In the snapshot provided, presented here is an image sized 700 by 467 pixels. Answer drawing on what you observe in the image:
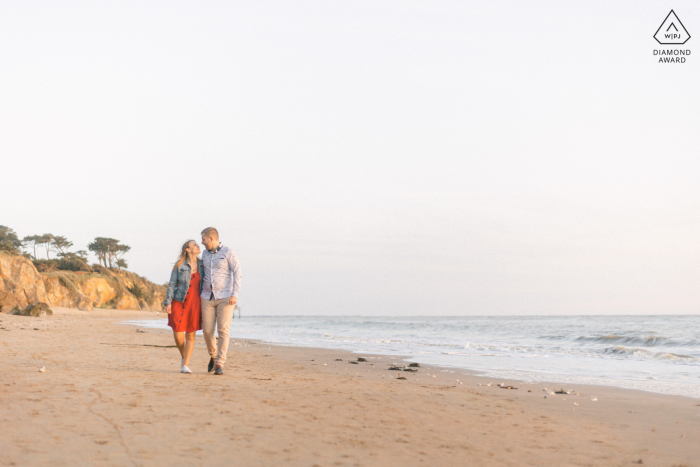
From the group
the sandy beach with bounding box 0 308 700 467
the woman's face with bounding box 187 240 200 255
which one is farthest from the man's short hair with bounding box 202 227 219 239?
the sandy beach with bounding box 0 308 700 467

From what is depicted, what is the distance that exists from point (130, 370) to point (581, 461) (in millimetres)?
6012

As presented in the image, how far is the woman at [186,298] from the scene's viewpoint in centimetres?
726

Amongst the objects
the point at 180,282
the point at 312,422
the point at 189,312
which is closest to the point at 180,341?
the point at 189,312

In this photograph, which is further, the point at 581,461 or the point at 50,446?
the point at 581,461

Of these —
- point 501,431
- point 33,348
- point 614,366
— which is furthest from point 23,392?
point 614,366

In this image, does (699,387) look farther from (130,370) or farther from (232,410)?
(130,370)

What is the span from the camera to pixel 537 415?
5355 mm

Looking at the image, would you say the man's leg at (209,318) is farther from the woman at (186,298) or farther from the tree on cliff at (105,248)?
the tree on cliff at (105,248)

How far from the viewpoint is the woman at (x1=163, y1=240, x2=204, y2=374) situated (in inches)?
286

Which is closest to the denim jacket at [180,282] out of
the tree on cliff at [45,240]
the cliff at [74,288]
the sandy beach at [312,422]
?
the sandy beach at [312,422]

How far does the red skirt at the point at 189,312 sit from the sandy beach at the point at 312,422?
0.68m

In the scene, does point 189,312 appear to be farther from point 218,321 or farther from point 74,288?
point 74,288

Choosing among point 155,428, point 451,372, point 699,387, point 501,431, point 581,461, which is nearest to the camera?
point 581,461

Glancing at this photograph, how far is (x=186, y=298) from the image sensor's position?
7.31 m
